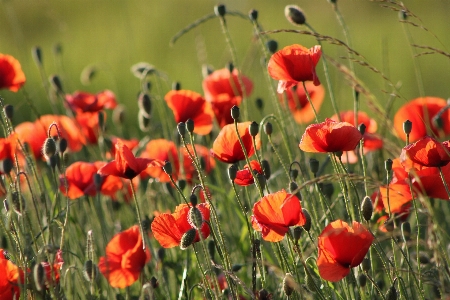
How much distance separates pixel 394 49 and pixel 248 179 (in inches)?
227

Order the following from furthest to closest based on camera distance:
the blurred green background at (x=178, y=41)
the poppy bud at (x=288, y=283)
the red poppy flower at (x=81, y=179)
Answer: the blurred green background at (x=178, y=41), the red poppy flower at (x=81, y=179), the poppy bud at (x=288, y=283)

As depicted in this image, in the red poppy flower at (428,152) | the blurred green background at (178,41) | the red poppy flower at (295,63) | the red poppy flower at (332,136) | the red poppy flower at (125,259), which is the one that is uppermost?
the blurred green background at (178,41)

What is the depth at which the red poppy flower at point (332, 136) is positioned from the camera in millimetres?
1562

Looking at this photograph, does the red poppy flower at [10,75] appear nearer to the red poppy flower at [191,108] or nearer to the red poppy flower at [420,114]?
the red poppy flower at [191,108]

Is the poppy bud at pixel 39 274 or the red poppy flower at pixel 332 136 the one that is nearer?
the poppy bud at pixel 39 274

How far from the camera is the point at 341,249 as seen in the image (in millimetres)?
1459

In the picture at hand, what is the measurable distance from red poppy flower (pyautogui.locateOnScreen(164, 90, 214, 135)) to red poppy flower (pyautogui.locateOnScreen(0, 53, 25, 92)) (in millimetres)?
435

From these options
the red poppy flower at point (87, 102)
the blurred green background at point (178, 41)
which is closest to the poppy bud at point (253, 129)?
the red poppy flower at point (87, 102)

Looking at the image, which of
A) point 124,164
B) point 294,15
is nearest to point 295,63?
point 294,15

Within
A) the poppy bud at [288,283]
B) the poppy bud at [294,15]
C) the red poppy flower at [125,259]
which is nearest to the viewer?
the poppy bud at [288,283]

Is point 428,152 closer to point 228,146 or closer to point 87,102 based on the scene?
point 228,146

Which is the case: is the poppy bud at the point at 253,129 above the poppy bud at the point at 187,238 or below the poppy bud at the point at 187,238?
above

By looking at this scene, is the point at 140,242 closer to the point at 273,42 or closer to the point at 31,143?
the point at 273,42

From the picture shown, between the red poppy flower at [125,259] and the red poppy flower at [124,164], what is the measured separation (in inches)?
5.2
